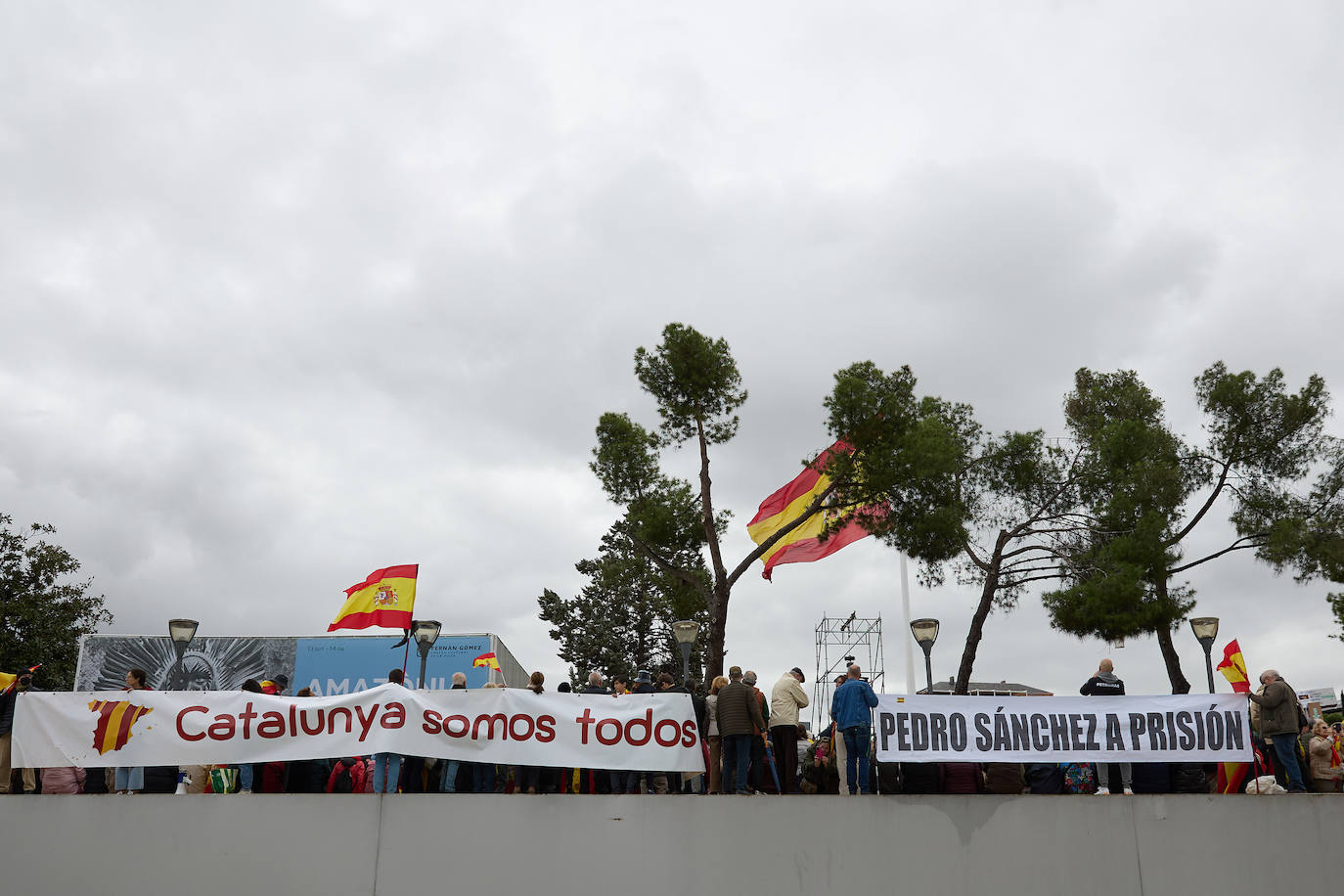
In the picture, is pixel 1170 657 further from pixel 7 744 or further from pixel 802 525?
pixel 7 744

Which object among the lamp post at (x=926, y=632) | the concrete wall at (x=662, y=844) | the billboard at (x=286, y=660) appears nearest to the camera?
the concrete wall at (x=662, y=844)

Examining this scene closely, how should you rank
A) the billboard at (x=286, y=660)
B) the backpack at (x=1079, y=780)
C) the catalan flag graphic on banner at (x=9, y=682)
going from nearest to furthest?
the catalan flag graphic on banner at (x=9, y=682) → the backpack at (x=1079, y=780) → the billboard at (x=286, y=660)

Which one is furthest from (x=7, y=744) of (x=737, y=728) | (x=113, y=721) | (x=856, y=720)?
(x=856, y=720)

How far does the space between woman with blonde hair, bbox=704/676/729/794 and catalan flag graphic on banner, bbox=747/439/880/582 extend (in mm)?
8959

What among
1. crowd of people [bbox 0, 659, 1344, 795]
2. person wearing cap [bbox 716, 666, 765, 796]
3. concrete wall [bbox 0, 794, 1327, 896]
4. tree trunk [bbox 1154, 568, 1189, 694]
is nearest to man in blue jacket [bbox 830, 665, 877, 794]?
crowd of people [bbox 0, 659, 1344, 795]

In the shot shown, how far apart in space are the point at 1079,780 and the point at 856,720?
9.86 feet

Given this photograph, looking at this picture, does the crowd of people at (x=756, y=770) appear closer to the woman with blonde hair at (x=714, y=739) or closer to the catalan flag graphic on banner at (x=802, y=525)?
the woman with blonde hair at (x=714, y=739)

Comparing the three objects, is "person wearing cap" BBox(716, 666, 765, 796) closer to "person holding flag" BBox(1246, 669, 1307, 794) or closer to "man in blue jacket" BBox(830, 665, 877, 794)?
"man in blue jacket" BBox(830, 665, 877, 794)

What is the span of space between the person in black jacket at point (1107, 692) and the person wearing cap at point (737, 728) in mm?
3722

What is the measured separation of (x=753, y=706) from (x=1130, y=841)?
158 inches

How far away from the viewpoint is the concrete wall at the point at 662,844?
33.4 ft

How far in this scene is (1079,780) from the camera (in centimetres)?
1170

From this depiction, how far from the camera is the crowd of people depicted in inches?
429

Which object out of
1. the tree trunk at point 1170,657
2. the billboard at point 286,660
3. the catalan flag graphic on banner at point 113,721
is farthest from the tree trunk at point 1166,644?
the catalan flag graphic on banner at point 113,721
